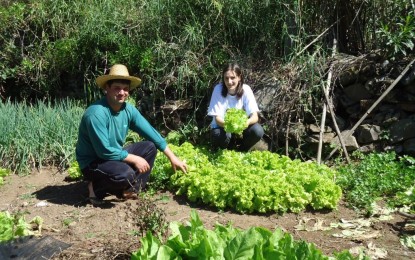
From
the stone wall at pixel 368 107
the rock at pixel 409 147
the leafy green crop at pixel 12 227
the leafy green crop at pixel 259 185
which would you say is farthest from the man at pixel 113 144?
the rock at pixel 409 147

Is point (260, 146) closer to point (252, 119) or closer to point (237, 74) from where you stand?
point (252, 119)

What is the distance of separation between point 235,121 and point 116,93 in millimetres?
1671

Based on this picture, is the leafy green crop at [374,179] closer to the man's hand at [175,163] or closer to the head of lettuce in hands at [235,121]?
the head of lettuce in hands at [235,121]

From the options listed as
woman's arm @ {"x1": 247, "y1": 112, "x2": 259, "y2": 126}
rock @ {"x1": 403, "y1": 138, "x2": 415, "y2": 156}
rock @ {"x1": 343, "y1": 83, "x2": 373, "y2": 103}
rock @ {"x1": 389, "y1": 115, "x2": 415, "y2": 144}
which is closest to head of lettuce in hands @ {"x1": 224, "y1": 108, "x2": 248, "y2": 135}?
woman's arm @ {"x1": 247, "y1": 112, "x2": 259, "y2": 126}

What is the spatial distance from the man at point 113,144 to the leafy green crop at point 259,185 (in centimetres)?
32

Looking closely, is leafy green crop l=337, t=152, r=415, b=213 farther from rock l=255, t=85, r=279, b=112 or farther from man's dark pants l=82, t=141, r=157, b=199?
man's dark pants l=82, t=141, r=157, b=199

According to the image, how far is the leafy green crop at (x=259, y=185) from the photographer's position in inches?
205

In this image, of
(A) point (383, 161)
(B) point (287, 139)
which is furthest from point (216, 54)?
(A) point (383, 161)

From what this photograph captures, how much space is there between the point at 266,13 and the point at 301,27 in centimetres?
67

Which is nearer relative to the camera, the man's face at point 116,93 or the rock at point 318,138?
the man's face at point 116,93

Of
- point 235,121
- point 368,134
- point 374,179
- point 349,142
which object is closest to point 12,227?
point 235,121

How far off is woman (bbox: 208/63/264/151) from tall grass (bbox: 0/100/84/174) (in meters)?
2.00

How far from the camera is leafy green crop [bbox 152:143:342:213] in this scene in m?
5.20

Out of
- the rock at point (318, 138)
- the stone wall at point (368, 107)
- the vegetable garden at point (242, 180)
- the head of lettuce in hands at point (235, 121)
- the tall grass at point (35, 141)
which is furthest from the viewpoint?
the rock at point (318, 138)
